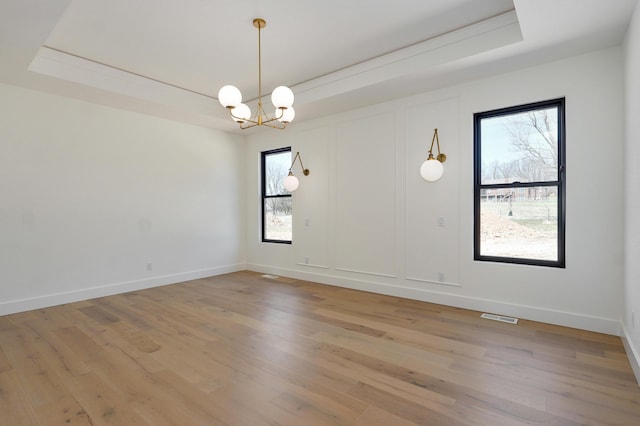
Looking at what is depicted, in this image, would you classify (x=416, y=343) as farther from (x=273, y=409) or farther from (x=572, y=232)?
(x=572, y=232)

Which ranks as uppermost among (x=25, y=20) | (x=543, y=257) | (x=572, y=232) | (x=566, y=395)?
(x=25, y=20)

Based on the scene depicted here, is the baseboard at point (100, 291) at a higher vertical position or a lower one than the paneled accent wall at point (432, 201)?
lower

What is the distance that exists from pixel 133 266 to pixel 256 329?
9.01 ft

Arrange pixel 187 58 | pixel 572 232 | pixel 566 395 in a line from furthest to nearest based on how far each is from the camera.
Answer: pixel 187 58 → pixel 572 232 → pixel 566 395

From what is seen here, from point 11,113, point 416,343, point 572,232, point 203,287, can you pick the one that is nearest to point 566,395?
point 416,343

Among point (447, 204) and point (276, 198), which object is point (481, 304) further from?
point (276, 198)

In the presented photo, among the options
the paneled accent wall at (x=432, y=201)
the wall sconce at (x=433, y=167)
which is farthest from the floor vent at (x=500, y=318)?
the wall sconce at (x=433, y=167)

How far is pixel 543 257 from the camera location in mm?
3529

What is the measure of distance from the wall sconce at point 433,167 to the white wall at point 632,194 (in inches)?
65.4

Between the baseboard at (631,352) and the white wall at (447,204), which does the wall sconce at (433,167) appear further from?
the baseboard at (631,352)

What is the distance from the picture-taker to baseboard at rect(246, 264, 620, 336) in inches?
125

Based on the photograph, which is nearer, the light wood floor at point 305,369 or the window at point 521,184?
the light wood floor at point 305,369

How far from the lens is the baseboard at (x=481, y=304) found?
3.19 metres

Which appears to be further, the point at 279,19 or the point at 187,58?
the point at 187,58
